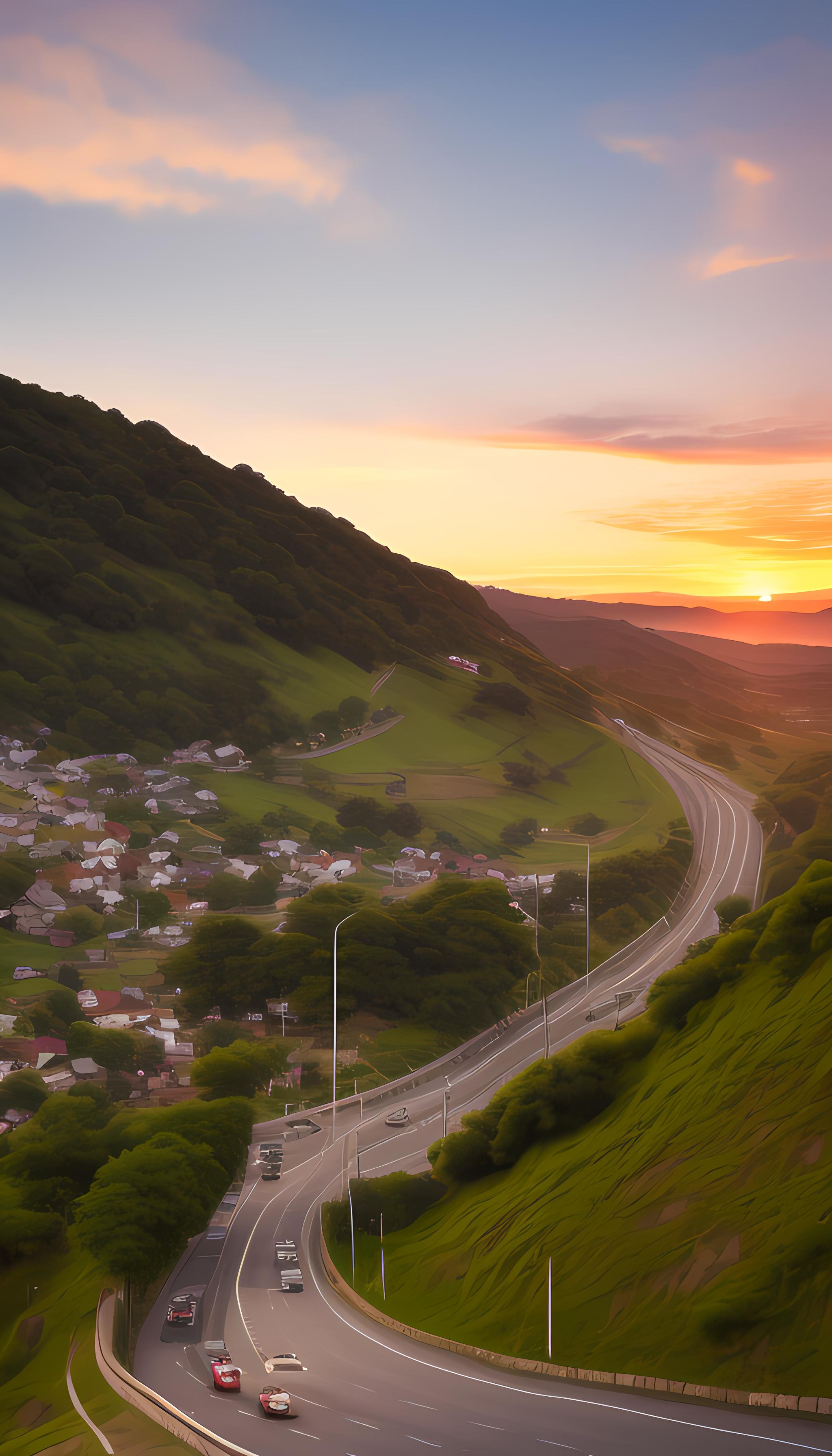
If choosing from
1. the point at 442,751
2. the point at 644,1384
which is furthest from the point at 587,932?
the point at 442,751

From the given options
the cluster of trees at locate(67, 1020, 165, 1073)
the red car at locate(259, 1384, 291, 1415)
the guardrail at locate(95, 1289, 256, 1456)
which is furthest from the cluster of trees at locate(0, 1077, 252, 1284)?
the cluster of trees at locate(67, 1020, 165, 1073)

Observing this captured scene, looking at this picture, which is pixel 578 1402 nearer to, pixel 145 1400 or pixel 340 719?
pixel 145 1400

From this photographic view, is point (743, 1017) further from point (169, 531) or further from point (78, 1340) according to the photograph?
point (169, 531)

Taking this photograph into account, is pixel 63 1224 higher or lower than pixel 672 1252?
lower

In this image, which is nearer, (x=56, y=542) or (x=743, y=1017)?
(x=743, y=1017)

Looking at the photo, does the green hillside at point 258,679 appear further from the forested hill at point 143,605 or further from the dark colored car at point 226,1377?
the dark colored car at point 226,1377

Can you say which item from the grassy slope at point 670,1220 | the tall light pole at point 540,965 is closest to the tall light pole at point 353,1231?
the grassy slope at point 670,1220

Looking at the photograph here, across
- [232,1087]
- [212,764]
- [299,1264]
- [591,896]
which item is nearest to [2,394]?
[212,764]

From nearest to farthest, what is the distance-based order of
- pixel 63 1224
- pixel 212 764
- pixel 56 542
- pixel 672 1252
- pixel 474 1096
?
pixel 672 1252, pixel 63 1224, pixel 474 1096, pixel 212 764, pixel 56 542
